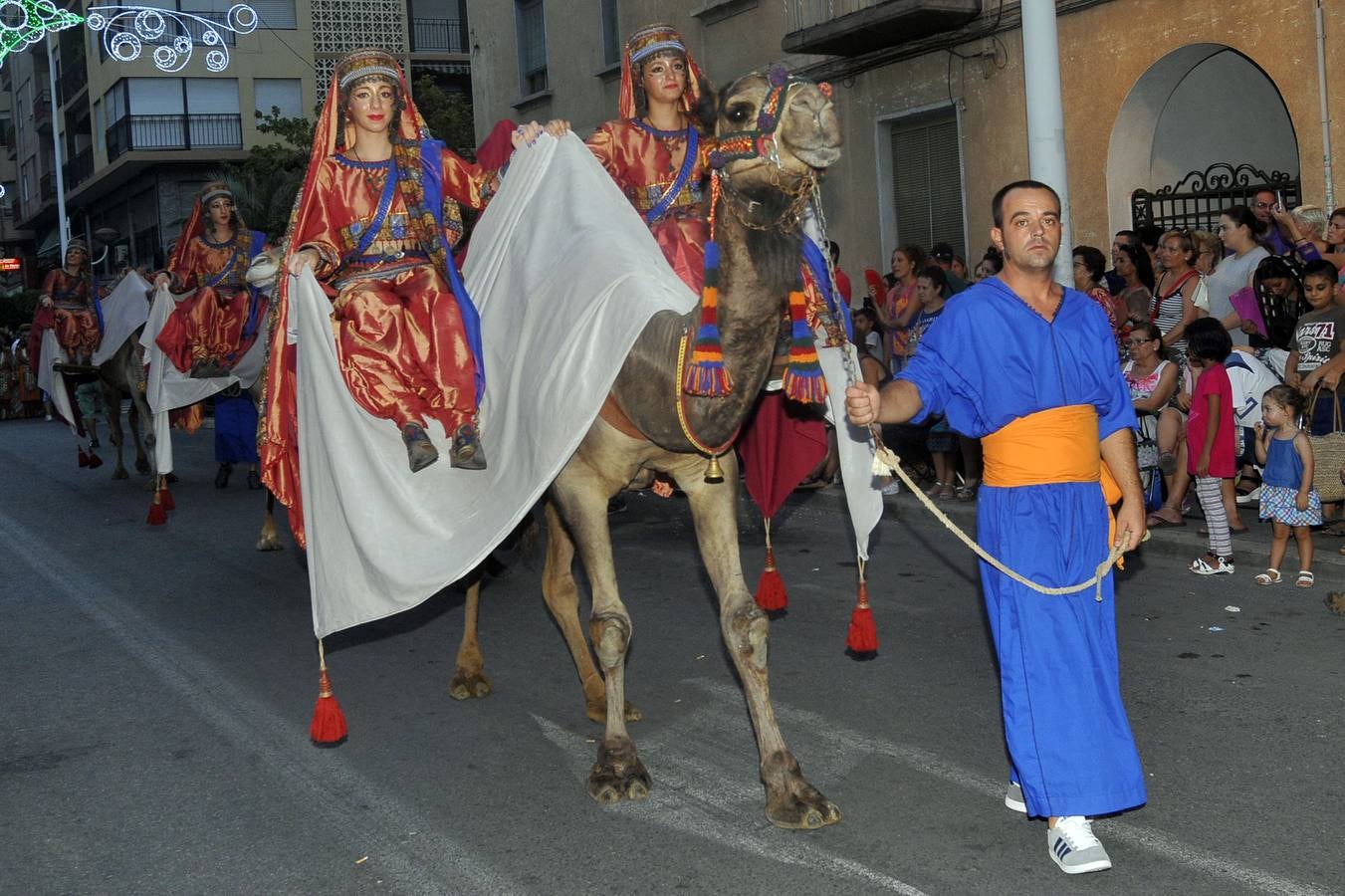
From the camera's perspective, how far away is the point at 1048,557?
4547mm

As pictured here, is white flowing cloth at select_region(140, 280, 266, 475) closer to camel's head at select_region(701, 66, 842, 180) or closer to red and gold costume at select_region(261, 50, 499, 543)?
red and gold costume at select_region(261, 50, 499, 543)

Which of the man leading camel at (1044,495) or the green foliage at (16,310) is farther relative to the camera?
the green foliage at (16,310)

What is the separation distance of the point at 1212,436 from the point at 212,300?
8.22 m

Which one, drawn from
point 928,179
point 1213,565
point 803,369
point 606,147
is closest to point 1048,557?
point 803,369

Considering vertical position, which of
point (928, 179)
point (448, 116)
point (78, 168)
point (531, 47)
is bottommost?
point (928, 179)

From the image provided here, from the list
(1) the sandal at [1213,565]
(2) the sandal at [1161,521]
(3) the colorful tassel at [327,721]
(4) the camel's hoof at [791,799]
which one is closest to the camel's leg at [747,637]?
(4) the camel's hoof at [791,799]

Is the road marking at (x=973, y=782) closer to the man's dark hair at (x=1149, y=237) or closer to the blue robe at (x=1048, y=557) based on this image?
the blue robe at (x=1048, y=557)

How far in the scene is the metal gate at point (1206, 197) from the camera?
1384 cm

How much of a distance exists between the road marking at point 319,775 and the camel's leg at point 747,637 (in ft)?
3.07

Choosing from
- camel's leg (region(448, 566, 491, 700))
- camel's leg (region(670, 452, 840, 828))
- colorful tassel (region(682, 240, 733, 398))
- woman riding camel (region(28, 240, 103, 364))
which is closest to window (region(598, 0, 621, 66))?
woman riding camel (region(28, 240, 103, 364))

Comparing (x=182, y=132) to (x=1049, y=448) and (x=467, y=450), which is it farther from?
(x=1049, y=448)

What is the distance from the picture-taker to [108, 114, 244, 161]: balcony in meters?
48.3

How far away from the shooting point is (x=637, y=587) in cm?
934

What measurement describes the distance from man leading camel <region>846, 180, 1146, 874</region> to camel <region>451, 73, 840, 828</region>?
20.5 inches
